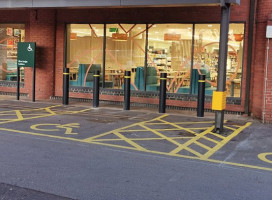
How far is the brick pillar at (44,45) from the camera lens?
15.6 meters

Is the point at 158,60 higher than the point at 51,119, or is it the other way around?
the point at 158,60

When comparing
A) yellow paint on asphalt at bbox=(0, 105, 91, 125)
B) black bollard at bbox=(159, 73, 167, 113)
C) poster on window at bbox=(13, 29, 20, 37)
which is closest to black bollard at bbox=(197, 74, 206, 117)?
black bollard at bbox=(159, 73, 167, 113)

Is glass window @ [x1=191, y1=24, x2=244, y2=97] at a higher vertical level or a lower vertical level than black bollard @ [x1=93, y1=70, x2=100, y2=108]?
higher

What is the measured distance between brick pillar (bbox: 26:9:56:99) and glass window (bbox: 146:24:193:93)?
13.1 feet

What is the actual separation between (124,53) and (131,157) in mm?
8200

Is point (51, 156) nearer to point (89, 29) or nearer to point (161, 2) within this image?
point (161, 2)

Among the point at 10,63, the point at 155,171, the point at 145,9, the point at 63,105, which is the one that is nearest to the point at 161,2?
the point at 145,9

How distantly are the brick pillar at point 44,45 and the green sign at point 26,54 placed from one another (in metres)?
0.69

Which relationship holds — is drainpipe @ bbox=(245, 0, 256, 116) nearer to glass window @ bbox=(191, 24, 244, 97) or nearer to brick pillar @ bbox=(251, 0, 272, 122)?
brick pillar @ bbox=(251, 0, 272, 122)

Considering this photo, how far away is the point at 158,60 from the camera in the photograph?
14500mm

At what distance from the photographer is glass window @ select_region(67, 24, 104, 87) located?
15.4m

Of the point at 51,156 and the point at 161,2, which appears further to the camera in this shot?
the point at 161,2

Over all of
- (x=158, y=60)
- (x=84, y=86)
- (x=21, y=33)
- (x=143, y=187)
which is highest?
(x=21, y=33)

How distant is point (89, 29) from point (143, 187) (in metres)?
10.8
